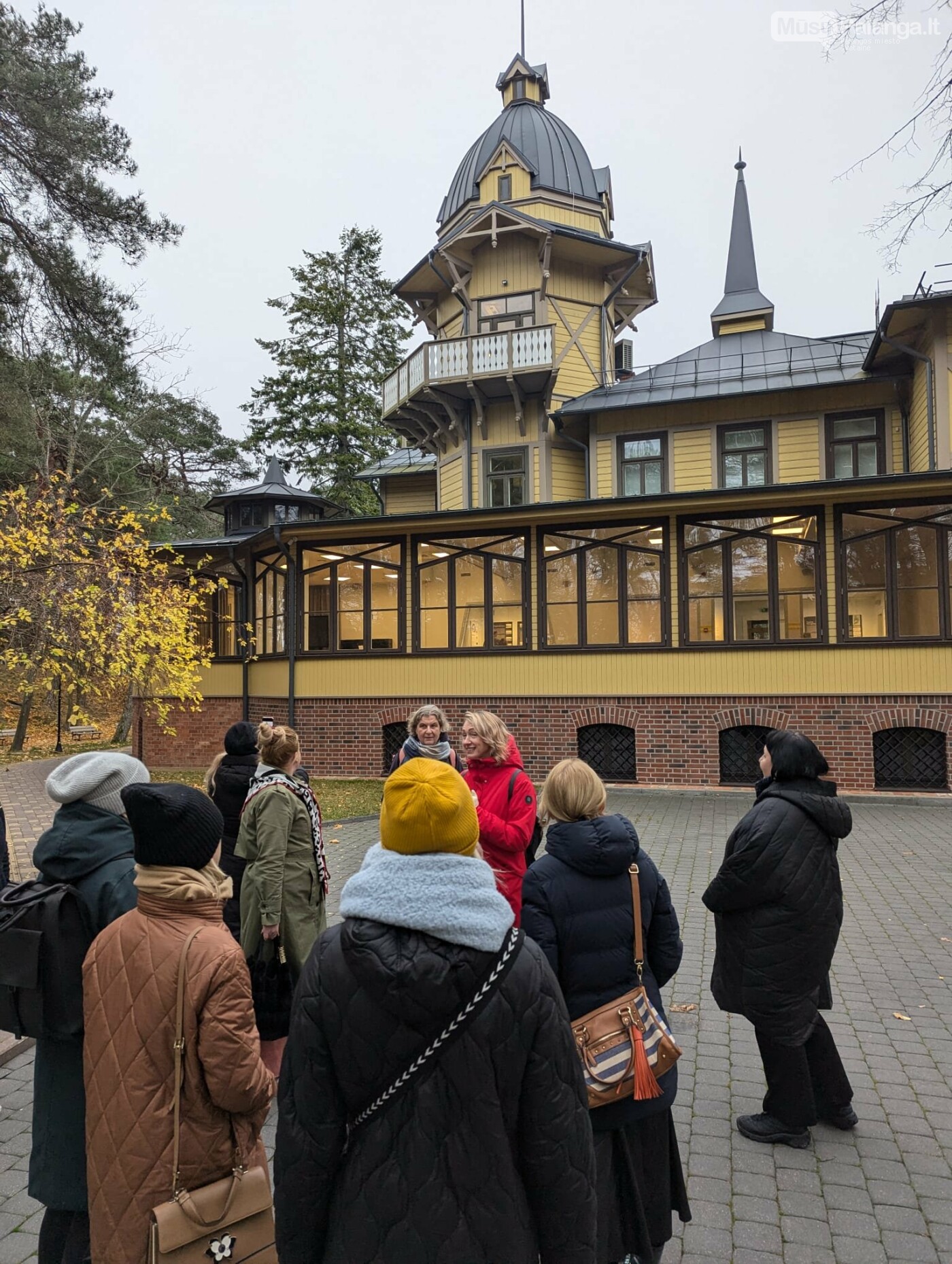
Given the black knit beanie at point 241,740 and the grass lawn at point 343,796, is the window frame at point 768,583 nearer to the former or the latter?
the grass lawn at point 343,796

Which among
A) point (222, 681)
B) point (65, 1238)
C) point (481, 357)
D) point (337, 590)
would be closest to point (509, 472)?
point (481, 357)

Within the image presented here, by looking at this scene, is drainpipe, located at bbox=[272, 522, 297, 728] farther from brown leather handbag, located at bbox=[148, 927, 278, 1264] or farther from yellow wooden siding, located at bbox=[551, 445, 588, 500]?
brown leather handbag, located at bbox=[148, 927, 278, 1264]

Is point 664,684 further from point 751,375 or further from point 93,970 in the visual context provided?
point 93,970

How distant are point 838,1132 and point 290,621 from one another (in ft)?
51.1

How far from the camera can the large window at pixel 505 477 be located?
20.9 meters

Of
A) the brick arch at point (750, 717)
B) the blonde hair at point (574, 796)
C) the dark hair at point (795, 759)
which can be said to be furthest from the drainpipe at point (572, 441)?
the blonde hair at point (574, 796)

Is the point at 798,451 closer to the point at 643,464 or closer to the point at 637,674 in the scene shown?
the point at 643,464

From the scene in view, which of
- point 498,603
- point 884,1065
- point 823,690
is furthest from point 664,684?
point 884,1065

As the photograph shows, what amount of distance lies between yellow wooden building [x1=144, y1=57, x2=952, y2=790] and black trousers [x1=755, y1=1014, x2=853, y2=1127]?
1116 centimetres

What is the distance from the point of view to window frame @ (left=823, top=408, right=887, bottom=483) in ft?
58.9

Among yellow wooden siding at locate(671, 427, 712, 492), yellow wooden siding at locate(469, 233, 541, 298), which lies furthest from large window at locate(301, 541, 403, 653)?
yellow wooden siding at locate(469, 233, 541, 298)

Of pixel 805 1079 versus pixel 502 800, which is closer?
pixel 805 1079

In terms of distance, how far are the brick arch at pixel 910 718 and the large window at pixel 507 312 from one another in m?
13.0

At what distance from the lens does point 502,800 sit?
4.50 meters
